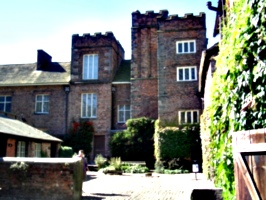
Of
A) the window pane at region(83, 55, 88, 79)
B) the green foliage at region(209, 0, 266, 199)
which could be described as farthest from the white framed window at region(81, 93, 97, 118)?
the green foliage at region(209, 0, 266, 199)

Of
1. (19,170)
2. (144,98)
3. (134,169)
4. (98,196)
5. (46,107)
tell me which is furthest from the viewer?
(46,107)

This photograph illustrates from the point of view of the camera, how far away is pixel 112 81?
29.0m

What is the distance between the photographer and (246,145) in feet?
8.68

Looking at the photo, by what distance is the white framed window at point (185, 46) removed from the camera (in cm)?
2553

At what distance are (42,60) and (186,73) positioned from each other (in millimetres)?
15533

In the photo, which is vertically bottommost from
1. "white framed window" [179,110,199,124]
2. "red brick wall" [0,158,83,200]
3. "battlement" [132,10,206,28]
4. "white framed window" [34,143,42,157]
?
"red brick wall" [0,158,83,200]

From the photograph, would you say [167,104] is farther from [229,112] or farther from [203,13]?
[229,112]

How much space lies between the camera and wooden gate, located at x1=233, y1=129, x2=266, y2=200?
98.7 inches

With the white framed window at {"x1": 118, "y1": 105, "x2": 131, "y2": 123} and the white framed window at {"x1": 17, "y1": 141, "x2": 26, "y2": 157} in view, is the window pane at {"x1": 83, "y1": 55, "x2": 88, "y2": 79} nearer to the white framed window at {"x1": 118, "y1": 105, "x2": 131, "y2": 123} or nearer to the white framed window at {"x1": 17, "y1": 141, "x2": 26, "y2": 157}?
the white framed window at {"x1": 118, "y1": 105, "x2": 131, "y2": 123}

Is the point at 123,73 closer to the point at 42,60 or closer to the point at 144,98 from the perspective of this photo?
the point at 144,98

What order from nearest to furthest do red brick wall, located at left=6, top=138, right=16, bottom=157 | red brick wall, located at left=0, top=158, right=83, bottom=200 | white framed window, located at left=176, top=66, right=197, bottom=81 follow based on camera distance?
red brick wall, located at left=0, top=158, right=83, bottom=200
red brick wall, located at left=6, top=138, right=16, bottom=157
white framed window, located at left=176, top=66, right=197, bottom=81

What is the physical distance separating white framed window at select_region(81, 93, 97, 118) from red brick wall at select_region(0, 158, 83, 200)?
18.1 meters

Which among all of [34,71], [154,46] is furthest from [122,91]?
[34,71]

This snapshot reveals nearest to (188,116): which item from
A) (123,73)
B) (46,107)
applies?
(123,73)
